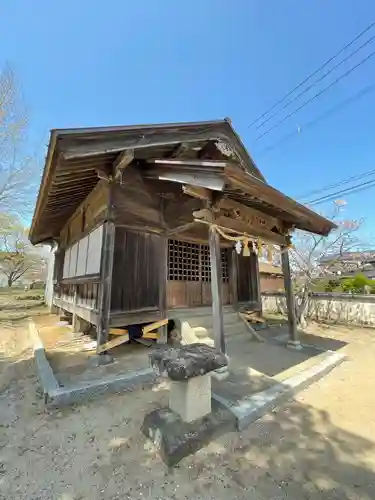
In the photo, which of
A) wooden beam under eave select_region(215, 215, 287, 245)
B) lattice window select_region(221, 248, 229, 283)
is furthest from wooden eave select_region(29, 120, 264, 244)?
lattice window select_region(221, 248, 229, 283)

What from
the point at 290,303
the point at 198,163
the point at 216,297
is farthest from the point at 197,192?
the point at 290,303

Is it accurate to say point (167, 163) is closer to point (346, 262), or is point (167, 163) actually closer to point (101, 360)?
point (101, 360)

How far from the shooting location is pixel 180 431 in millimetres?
2637

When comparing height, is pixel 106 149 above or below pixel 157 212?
above

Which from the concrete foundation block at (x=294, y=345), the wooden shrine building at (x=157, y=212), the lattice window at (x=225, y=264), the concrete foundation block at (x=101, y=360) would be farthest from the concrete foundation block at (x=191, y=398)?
the lattice window at (x=225, y=264)

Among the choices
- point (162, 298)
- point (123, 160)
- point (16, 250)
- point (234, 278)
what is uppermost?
point (16, 250)

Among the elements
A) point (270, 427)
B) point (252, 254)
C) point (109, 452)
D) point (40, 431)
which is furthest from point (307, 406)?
point (252, 254)

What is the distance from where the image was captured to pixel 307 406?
3.65 metres

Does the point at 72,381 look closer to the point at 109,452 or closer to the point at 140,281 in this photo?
the point at 109,452

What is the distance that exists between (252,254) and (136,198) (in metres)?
5.59

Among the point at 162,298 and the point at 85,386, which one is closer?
the point at 85,386

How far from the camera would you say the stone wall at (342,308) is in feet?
33.4

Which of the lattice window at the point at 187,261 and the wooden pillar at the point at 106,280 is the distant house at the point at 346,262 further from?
the wooden pillar at the point at 106,280

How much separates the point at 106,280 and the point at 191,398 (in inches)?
124
